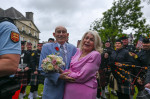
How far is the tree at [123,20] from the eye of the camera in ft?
86.8

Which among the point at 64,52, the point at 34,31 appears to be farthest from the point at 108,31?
the point at 34,31

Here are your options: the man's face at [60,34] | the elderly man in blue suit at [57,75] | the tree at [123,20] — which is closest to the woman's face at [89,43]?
the elderly man in blue suit at [57,75]

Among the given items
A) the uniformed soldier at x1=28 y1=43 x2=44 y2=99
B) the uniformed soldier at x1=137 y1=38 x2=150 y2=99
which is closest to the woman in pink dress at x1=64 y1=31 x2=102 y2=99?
the uniformed soldier at x1=137 y1=38 x2=150 y2=99

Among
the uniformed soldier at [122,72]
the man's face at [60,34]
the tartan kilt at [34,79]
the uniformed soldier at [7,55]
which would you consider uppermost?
the man's face at [60,34]

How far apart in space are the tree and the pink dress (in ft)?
80.9

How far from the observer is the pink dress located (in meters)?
2.08

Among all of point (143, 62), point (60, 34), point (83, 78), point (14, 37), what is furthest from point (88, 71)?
point (143, 62)

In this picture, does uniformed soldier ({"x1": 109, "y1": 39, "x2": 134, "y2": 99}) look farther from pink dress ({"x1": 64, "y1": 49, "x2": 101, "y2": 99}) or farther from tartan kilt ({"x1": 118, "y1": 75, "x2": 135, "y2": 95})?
pink dress ({"x1": 64, "y1": 49, "x2": 101, "y2": 99})

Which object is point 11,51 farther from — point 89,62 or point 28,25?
point 28,25

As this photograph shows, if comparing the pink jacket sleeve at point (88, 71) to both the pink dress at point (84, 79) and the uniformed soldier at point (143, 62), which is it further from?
the uniformed soldier at point (143, 62)

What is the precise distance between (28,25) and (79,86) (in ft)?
168

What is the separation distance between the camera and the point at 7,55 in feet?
4.24

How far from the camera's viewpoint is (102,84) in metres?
6.48

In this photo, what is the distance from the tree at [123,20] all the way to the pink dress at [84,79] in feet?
80.9
